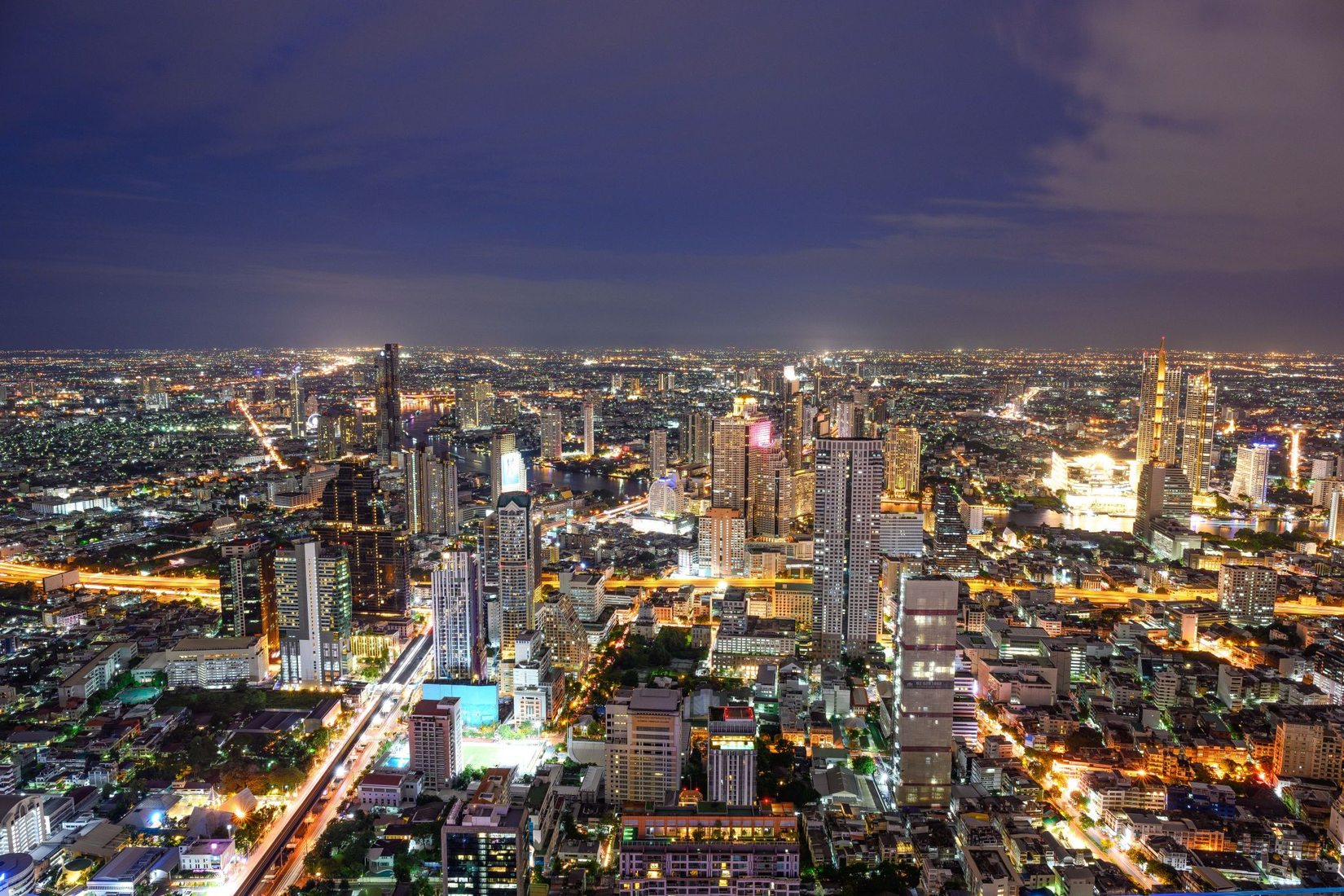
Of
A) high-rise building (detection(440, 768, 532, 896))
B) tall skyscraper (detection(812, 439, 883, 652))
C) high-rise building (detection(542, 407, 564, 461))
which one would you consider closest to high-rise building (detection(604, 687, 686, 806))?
high-rise building (detection(440, 768, 532, 896))

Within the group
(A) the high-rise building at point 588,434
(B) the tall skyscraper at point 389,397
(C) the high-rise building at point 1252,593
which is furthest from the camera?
(A) the high-rise building at point 588,434

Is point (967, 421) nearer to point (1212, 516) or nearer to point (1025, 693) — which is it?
point (1212, 516)

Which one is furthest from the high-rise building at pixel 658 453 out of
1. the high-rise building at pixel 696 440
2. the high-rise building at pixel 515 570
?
the high-rise building at pixel 515 570

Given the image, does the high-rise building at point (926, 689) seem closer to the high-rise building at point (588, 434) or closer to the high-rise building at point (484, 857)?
the high-rise building at point (484, 857)

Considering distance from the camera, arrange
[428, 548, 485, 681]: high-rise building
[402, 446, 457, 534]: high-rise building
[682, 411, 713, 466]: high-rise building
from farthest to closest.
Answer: [682, 411, 713, 466]: high-rise building < [402, 446, 457, 534]: high-rise building < [428, 548, 485, 681]: high-rise building

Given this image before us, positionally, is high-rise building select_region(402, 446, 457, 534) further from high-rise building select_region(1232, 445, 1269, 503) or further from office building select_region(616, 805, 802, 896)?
high-rise building select_region(1232, 445, 1269, 503)

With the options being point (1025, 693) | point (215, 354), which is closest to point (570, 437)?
point (215, 354)
